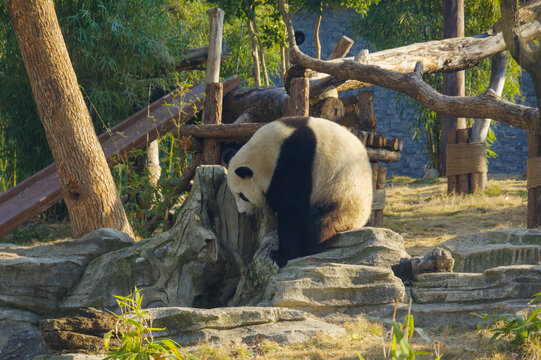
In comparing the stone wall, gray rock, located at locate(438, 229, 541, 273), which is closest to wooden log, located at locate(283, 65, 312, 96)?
gray rock, located at locate(438, 229, 541, 273)

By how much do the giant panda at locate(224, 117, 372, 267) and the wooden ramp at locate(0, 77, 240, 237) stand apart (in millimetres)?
2305

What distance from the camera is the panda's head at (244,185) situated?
5.04 m

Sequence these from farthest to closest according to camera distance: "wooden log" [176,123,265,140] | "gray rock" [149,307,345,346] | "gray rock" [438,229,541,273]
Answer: "wooden log" [176,123,265,140], "gray rock" [438,229,541,273], "gray rock" [149,307,345,346]

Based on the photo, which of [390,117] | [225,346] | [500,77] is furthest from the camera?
[390,117]

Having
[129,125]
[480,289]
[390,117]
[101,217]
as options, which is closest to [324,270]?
[480,289]

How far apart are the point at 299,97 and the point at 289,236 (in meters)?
2.57

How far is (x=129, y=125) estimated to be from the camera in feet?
30.7

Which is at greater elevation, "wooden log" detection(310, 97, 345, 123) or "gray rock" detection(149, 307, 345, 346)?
"wooden log" detection(310, 97, 345, 123)

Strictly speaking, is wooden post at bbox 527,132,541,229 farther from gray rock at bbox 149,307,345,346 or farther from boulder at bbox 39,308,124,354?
boulder at bbox 39,308,124,354

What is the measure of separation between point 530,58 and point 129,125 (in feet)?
19.6

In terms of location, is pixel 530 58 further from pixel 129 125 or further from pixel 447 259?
pixel 129 125

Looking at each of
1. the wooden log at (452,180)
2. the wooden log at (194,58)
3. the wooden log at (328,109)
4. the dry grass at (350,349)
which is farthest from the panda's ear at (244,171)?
the wooden log at (194,58)

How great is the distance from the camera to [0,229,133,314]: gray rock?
187 inches

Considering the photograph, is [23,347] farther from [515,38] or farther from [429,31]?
[429,31]
